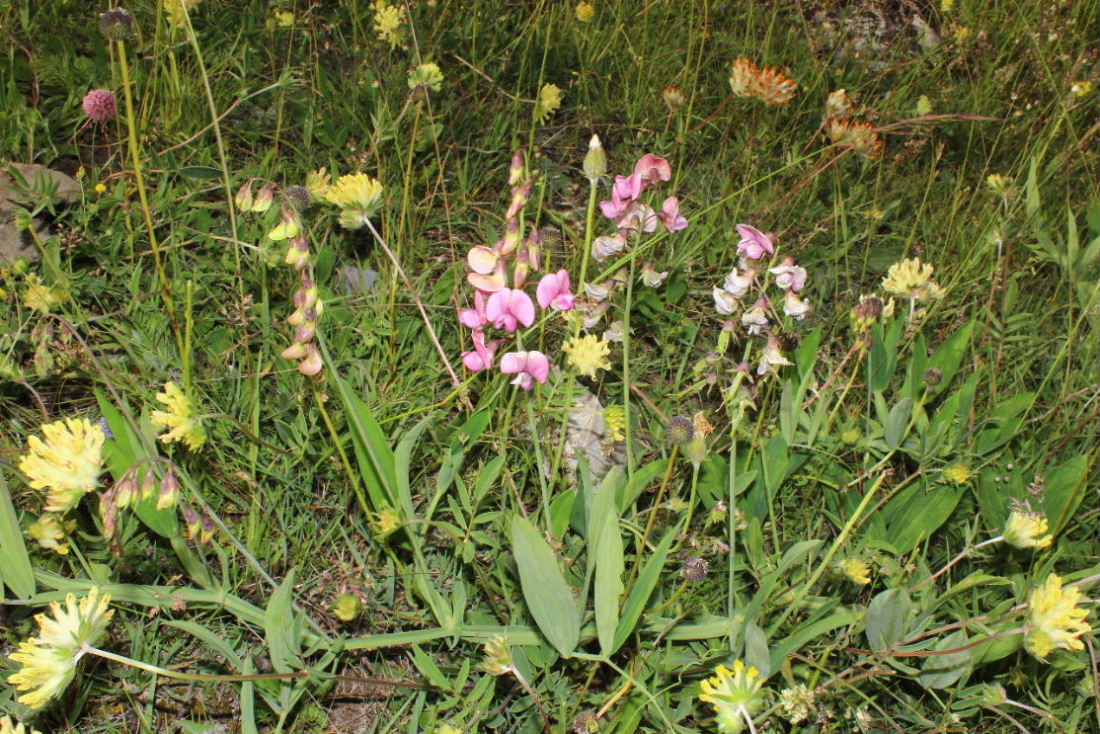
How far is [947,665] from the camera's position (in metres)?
1.35

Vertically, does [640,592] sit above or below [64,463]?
below

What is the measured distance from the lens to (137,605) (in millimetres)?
1380

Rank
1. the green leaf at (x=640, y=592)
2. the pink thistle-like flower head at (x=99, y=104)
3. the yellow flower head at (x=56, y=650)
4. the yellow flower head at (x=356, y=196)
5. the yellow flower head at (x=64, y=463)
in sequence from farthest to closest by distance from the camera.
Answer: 1. the pink thistle-like flower head at (x=99, y=104)
2. the yellow flower head at (x=356, y=196)
3. the green leaf at (x=640, y=592)
4. the yellow flower head at (x=64, y=463)
5. the yellow flower head at (x=56, y=650)

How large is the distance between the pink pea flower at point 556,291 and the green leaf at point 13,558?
0.89m

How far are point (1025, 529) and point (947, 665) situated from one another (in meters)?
0.26

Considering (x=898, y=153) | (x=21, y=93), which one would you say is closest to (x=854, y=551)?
(x=898, y=153)

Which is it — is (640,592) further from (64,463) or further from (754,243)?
(64,463)

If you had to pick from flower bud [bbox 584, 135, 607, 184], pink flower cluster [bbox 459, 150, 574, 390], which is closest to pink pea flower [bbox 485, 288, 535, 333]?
pink flower cluster [bbox 459, 150, 574, 390]

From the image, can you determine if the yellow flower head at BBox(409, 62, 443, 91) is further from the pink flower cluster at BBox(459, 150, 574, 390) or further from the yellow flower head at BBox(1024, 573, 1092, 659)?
the yellow flower head at BBox(1024, 573, 1092, 659)

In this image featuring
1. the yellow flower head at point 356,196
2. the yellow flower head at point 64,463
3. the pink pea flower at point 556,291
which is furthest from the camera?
the yellow flower head at point 356,196

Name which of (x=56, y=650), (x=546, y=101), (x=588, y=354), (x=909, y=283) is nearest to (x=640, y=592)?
(x=588, y=354)

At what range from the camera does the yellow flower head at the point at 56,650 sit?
1.04m

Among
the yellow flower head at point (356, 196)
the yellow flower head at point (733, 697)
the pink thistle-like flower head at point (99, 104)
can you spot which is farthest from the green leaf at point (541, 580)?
the pink thistle-like flower head at point (99, 104)

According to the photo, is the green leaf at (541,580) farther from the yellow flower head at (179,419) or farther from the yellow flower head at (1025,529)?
the yellow flower head at (1025,529)
